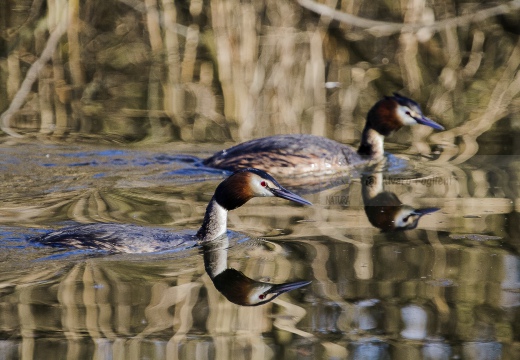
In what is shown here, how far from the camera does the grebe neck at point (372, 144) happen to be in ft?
33.2

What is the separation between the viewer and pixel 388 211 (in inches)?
317

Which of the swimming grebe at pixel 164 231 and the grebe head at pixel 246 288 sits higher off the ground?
the swimming grebe at pixel 164 231

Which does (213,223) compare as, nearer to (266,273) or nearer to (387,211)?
(266,273)

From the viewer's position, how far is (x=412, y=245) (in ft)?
23.3

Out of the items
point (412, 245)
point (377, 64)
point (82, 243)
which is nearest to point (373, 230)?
point (412, 245)

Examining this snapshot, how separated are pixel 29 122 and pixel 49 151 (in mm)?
1167

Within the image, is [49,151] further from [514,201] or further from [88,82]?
[514,201]

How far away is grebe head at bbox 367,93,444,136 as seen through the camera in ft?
33.6

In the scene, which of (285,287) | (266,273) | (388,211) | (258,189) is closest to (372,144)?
(388,211)

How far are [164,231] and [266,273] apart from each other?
1011 millimetres

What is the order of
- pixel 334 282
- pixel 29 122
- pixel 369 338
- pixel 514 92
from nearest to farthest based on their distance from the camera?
1. pixel 369 338
2. pixel 334 282
3. pixel 29 122
4. pixel 514 92

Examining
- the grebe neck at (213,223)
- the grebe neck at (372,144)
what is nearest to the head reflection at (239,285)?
the grebe neck at (213,223)

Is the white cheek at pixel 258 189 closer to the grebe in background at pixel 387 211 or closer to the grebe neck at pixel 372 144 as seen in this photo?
the grebe in background at pixel 387 211

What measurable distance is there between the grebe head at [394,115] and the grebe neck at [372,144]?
0.07m
